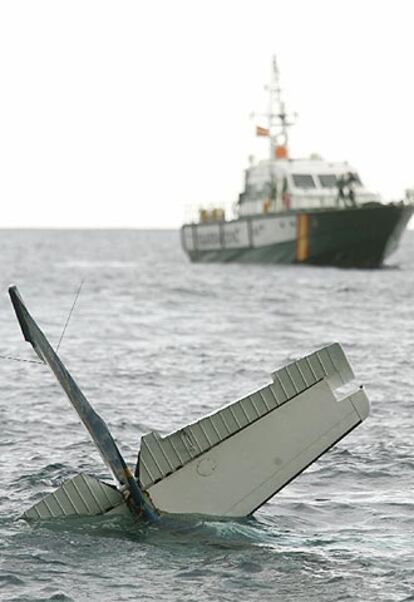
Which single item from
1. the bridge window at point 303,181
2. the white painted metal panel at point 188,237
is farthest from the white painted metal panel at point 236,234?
the white painted metal panel at point 188,237

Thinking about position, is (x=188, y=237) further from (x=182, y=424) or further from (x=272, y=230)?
(x=182, y=424)

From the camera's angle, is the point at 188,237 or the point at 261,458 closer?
the point at 261,458

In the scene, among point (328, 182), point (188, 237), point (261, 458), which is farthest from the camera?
point (188, 237)

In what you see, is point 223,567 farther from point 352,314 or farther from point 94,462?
point 352,314

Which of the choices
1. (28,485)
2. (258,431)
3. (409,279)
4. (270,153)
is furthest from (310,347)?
(270,153)

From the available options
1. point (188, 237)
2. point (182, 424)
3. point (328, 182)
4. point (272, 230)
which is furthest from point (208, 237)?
point (182, 424)

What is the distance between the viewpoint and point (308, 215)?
2628 inches

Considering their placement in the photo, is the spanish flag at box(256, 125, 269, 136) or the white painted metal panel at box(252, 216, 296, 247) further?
the spanish flag at box(256, 125, 269, 136)

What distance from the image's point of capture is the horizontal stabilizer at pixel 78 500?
1084cm

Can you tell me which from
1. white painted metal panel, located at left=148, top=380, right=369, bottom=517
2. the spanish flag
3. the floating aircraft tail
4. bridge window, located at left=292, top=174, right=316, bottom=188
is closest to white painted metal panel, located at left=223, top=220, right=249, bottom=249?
bridge window, located at left=292, top=174, right=316, bottom=188

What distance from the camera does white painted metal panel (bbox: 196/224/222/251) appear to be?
8119 centimetres

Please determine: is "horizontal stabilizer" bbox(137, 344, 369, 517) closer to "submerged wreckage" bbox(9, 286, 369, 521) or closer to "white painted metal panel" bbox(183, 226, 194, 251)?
"submerged wreckage" bbox(9, 286, 369, 521)

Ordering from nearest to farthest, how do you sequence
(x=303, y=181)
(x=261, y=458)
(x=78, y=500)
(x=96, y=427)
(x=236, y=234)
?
(x=78, y=500) < (x=96, y=427) < (x=261, y=458) < (x=303, y=181) < (x=236, y=234)

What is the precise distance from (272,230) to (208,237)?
12186 millimetres
